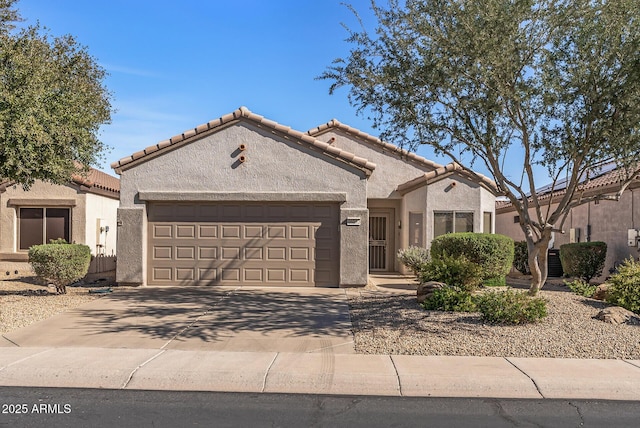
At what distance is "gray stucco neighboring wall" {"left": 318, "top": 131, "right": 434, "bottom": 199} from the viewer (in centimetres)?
2012

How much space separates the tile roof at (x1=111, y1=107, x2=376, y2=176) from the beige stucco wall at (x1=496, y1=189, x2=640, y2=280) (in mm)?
7448

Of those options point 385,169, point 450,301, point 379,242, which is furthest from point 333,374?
point 385,169

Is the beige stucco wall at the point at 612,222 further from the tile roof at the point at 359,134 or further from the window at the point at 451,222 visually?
the tile roof at the point at 359,134

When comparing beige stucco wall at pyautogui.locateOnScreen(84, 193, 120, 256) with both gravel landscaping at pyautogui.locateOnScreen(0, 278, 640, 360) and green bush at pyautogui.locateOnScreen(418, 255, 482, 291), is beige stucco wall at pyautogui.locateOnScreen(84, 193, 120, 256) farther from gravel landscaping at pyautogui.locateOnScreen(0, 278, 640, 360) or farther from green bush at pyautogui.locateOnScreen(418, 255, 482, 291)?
green bush at pyautogui.locateOnScreen(418, 255, 482, 291)

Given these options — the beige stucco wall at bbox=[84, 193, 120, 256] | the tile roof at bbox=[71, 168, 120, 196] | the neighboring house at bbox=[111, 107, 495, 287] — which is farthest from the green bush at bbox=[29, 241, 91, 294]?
the beige stucco wall at bbox=[84, 193, 120, 256]

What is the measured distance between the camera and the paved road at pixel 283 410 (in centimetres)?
586

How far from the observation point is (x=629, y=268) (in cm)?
1162

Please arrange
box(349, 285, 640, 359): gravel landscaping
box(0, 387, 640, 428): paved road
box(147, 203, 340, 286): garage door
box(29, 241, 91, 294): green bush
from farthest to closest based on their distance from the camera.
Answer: box(147, 203, 340, 286): garage door
box(29, 241, 91, 294): green bush
box(349, 285, 640, 359): gravel landscaping
box(0, 387, 640, 428): paved road

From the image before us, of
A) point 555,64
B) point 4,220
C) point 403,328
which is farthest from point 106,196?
point 555,64

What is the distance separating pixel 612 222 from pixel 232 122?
1151 centimetres

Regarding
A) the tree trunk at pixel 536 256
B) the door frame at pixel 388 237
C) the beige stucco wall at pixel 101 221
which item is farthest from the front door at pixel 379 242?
the beige stucco wall at pixel 101 221

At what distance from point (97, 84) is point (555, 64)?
13802 millimetres

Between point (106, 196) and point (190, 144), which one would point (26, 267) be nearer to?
point (106, 196)

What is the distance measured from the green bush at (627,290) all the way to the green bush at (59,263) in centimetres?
1181
